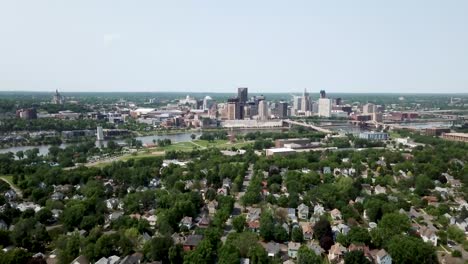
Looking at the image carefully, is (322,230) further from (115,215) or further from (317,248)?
(115,215)

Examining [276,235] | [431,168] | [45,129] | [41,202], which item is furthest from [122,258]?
[45,129]

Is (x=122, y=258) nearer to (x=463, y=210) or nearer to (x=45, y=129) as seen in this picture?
(x=463, y=210)

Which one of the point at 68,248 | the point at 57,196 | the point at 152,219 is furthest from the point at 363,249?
the point at 57,196

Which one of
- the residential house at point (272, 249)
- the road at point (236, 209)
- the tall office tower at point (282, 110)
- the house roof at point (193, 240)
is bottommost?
Result: the road at point (236, 209)

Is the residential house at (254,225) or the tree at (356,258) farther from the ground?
the tree at (356,258)

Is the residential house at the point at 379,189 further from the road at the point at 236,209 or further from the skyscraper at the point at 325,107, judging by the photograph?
the skyscraper at the point at 325,107

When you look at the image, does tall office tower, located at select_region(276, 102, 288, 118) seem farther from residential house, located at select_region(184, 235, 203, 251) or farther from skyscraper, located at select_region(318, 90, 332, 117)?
residential house, located at select_region(184, 235, 203, 251)

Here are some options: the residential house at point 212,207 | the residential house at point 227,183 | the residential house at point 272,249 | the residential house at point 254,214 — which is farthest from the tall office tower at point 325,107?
the residential house at point 272,249
